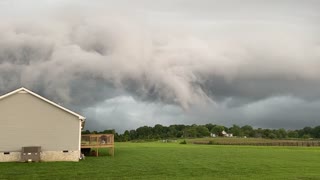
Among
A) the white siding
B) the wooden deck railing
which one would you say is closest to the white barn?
the white siding

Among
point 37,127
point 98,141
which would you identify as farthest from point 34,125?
point 98,141

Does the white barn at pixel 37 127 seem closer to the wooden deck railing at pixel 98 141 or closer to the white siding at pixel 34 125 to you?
the white siding at pixel 34 125

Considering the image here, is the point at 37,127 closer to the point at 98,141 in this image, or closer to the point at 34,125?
the point at 34,125

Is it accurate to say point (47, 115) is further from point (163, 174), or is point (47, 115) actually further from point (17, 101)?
point (163, 174)

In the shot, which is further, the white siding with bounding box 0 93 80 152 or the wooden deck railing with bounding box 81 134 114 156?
the wooden deck railing with bounding box 81 134 114 156

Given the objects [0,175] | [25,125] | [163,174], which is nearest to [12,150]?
[25,125]

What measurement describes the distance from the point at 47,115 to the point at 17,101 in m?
2.91

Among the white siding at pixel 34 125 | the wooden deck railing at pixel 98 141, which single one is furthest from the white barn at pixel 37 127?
the wooden deck railing at pixel 98 141

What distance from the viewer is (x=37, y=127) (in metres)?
40.8

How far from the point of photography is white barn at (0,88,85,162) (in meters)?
39.8

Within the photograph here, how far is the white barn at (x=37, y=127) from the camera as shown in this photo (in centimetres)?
3981

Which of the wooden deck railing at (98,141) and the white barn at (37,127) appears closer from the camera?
the white barn at (37,127)

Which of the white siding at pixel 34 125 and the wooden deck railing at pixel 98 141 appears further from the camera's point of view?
the wooden deck railing at pixel 98 141

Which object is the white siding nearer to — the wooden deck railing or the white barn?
the white barn
